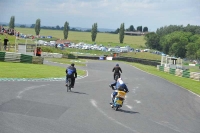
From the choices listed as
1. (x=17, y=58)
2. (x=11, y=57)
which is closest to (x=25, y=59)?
(x=17, y=58)

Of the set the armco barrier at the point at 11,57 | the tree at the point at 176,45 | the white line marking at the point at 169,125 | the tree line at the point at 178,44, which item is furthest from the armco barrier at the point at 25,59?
the tree at the point at 176,45

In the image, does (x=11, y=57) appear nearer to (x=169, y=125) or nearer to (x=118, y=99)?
(x=118, y=99)

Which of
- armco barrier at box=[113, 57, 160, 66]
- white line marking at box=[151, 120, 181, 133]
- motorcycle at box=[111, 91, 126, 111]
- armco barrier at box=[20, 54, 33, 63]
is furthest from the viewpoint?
armco barrier at box=[113, 57, 160, 66]

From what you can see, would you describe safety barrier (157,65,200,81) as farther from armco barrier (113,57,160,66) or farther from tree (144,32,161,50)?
tree (144,32,161,50)

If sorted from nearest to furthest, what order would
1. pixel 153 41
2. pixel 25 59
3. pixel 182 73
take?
pixel 25 59 → pixel 182 73 → pixel 153 41

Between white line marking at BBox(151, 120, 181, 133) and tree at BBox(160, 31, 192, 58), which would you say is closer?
white line marking at BBox(151, 120, 181, 133)

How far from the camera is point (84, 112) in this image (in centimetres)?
1617

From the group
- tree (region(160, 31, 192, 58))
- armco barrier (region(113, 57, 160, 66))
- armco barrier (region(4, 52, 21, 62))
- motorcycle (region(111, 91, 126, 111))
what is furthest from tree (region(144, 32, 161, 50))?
motorcycle (region(111, 91, 126, 111))

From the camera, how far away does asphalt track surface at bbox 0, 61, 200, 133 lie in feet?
42.4

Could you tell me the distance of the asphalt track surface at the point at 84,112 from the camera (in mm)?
12930

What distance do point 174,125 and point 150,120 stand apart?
40.9 inches

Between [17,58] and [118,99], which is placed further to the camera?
[17,58]

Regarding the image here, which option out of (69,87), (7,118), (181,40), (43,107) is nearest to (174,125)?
(43,107)

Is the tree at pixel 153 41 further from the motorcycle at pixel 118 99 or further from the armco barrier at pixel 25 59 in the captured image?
the motorcycle at pixel 118 99
